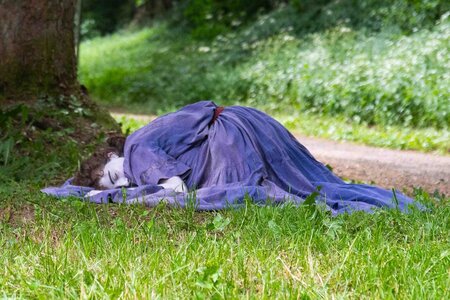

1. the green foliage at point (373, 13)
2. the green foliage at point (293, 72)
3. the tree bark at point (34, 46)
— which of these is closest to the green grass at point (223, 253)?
the tree bark at point (34, 46)

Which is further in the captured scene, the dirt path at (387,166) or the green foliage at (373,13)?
the green foliage at (373,13)

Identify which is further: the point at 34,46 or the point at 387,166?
the point at 387,166

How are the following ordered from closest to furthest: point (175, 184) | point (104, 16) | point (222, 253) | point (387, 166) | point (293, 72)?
point (222, 253), point (175, 184), point (387, 166), point (293, 72), point (104, 16)

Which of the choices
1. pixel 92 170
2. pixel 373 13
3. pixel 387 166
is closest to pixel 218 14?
pixel 373 13

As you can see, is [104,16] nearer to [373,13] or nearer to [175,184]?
[373,13]

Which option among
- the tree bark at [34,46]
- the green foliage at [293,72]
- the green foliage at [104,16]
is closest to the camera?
the tree bark at [34,46]

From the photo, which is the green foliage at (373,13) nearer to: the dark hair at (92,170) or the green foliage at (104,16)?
the dark hair at (92,170)

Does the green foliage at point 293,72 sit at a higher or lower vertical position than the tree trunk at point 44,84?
lower

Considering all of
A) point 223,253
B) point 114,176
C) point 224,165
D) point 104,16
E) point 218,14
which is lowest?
point 104,16

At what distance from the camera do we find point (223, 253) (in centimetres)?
334

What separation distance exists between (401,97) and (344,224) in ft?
21.3

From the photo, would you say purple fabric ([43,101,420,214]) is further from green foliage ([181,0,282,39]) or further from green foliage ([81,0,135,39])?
green foliage ([81,0,135,39])

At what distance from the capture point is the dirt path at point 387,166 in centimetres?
647

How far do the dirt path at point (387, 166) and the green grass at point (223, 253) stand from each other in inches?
80.6
